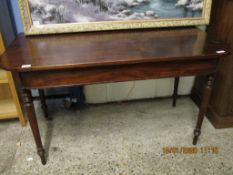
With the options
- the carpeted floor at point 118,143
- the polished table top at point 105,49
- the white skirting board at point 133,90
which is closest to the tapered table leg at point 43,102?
the carpeted floor at point 118,143

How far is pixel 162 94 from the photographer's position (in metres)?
2.20

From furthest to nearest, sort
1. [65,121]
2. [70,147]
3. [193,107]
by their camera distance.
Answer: [193,107] < [65,121] < [70,147]

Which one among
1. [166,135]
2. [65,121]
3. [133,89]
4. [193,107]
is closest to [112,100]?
[133,89]

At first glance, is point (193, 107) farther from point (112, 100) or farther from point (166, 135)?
point (112, 100)

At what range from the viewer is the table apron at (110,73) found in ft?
3.79

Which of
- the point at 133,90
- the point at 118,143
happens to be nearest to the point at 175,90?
the point at 133,90

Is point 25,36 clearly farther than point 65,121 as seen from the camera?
No

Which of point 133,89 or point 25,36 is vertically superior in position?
point 25,36

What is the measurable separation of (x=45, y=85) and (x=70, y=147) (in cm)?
66

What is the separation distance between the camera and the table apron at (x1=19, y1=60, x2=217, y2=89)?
1.16 meters

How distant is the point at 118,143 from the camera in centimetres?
169
